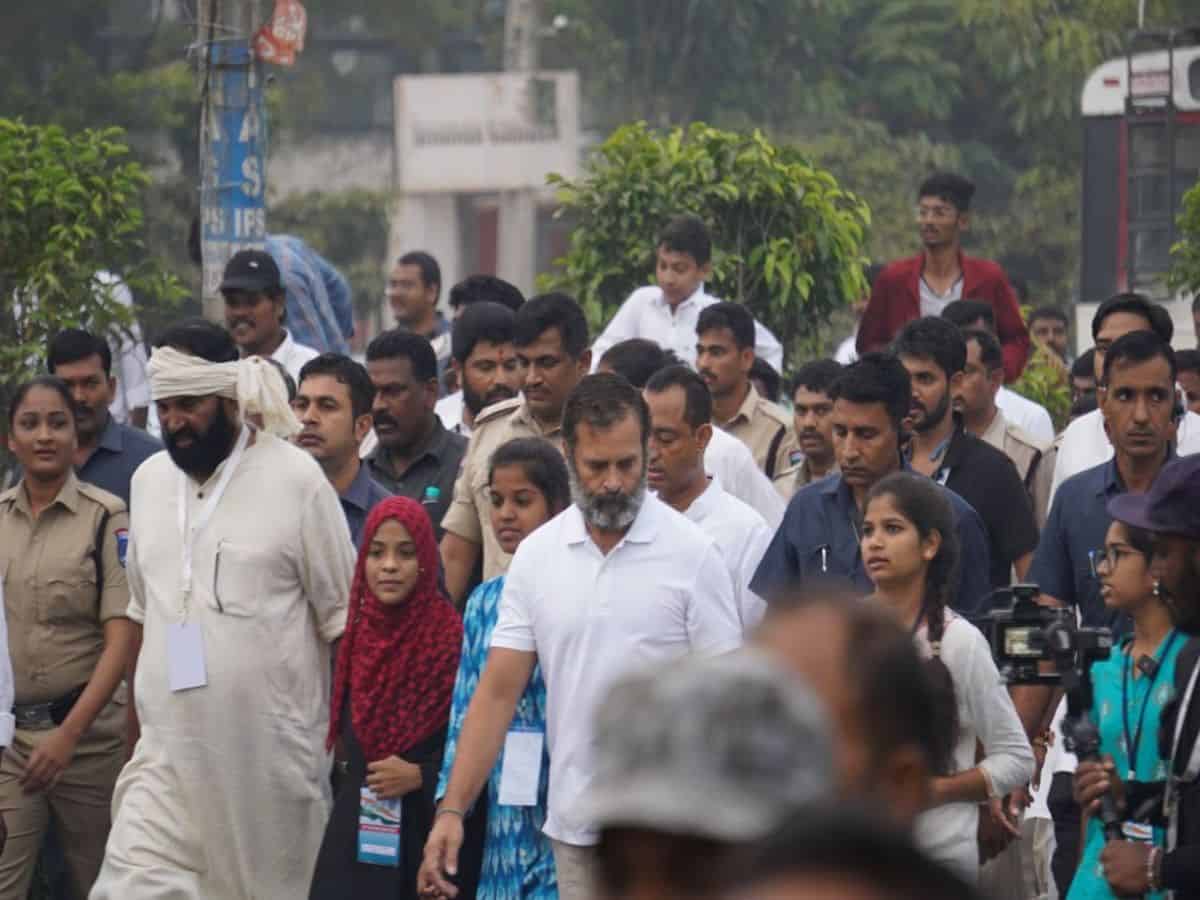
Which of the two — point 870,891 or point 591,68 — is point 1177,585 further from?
point 591,68

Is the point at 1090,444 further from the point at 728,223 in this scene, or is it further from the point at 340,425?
the point at 728,223

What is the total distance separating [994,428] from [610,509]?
3109mm

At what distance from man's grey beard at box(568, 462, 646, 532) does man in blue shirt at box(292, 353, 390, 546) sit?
6.85 feet

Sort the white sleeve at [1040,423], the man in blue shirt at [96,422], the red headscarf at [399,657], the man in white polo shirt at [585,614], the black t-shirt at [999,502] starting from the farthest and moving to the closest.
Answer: the white sleeve at [1040,423] → the man in blue shirt at [96,422] → the black t-shirt at [999,502] → the red headscarf at [399,657] → the man in white polo shirt at [585,614]

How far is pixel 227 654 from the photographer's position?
776 cm

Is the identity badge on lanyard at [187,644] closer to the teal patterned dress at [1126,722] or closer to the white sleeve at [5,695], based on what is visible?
the white sleeve at [5,695]

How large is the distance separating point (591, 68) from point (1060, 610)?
35.7m

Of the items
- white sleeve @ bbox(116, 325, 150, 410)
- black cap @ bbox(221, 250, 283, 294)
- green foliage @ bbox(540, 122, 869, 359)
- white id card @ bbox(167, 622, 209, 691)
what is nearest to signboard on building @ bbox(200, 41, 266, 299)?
white sleeve @ bbox(116, 325, 150, 410)

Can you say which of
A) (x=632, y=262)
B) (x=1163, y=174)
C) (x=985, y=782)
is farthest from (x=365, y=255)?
(x=985, y=782)

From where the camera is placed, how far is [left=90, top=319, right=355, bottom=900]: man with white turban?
7.76m

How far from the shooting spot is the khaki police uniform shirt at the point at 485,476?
830 centimetres

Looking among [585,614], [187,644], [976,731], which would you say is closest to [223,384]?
[187,644]

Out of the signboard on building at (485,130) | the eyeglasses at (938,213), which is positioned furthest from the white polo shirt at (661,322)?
the signboard on building at (485,130)

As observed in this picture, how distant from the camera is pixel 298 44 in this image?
485 inches
